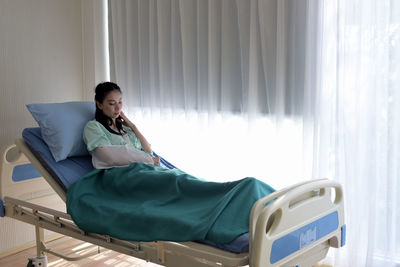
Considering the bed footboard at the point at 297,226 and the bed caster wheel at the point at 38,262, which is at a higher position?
the bed footboard at the point at 297,226

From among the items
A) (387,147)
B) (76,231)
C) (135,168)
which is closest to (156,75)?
(135,168)

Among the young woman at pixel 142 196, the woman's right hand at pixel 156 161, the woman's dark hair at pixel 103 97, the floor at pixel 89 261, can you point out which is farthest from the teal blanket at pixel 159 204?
the floor at pixel 89 261

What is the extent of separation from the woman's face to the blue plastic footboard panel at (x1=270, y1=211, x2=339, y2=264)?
4.60ft

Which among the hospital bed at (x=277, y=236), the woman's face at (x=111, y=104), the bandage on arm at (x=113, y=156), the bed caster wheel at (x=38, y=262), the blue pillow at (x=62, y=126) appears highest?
the woman's face at (x=111, y=104)

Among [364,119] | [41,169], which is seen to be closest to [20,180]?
[41,169]

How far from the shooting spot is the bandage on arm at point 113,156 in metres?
2.48

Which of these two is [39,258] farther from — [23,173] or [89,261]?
[23,173]

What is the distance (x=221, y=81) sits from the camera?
9.64 feet

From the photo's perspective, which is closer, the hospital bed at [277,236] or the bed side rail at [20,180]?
the hospital bed at [277,236]

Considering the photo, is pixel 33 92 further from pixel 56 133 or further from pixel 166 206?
pixel 166 206

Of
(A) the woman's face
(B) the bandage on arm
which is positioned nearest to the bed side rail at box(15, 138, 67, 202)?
(B) the bandage on arm

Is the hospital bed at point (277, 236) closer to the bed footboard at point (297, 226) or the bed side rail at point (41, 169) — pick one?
the bed footboard at point (297, 226)

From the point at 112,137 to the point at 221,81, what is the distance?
2.71ft

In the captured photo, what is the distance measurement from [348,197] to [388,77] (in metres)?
0.72
